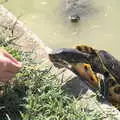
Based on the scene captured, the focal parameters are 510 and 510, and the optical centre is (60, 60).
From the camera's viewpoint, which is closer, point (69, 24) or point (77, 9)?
point (69, 24)

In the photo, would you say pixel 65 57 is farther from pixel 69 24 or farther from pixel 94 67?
pixel 69 24

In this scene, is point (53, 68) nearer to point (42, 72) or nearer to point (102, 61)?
point (42, 72)

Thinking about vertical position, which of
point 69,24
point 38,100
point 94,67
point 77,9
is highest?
point 77,9

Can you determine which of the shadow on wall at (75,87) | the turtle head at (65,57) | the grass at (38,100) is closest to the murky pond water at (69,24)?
the turtle head at (65,57)

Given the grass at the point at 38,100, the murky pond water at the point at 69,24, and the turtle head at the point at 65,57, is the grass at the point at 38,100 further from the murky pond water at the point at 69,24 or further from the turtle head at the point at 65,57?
the murky pond water at the point at 69,24

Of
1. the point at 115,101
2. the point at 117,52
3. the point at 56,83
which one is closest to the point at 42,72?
the point at 56,83

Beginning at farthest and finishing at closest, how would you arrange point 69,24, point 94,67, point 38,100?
point 69,24, point 94,67, point 38,100

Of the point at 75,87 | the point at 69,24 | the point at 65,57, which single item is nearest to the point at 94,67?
the point at 65,57

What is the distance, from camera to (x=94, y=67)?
3941mm

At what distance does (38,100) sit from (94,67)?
3.12ft

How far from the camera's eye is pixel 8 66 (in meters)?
2.96

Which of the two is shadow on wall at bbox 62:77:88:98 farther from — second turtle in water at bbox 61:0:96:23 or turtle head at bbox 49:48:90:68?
second turtle in water at bbox 61:0:96:23

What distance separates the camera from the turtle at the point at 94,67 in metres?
3.58

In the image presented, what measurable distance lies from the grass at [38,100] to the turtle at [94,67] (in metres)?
0.24
